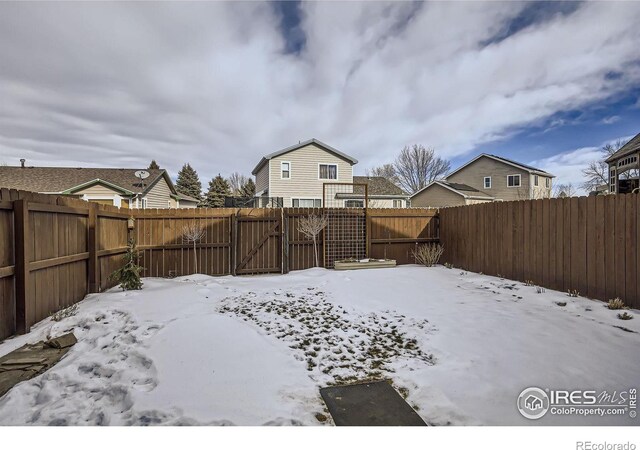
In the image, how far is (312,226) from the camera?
7.48 metres

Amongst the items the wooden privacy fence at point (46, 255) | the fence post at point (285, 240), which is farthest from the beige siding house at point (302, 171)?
the wooden privacy fence at point (46, 255)

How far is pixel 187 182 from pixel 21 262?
32.7m

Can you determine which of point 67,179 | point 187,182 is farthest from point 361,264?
point 187,182

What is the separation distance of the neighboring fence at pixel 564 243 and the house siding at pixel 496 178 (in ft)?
51.7

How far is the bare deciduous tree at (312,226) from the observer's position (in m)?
7.43

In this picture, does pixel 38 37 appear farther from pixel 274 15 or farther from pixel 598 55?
pixel 598 55

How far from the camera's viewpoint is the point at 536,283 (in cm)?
538

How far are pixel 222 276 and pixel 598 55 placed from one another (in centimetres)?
813

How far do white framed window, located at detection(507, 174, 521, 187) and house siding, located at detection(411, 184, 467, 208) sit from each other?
3963 mm

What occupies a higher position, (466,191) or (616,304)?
(466,191)

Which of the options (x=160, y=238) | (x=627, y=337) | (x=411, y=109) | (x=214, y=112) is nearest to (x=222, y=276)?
(x=160, y=238)

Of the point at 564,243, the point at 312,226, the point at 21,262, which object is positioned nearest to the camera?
the point at 21,262

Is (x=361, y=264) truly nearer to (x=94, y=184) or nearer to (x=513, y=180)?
(x=94, y=184)

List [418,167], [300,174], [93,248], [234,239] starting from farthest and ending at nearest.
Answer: [418,167], [300,174], [234,239], [93,248]
